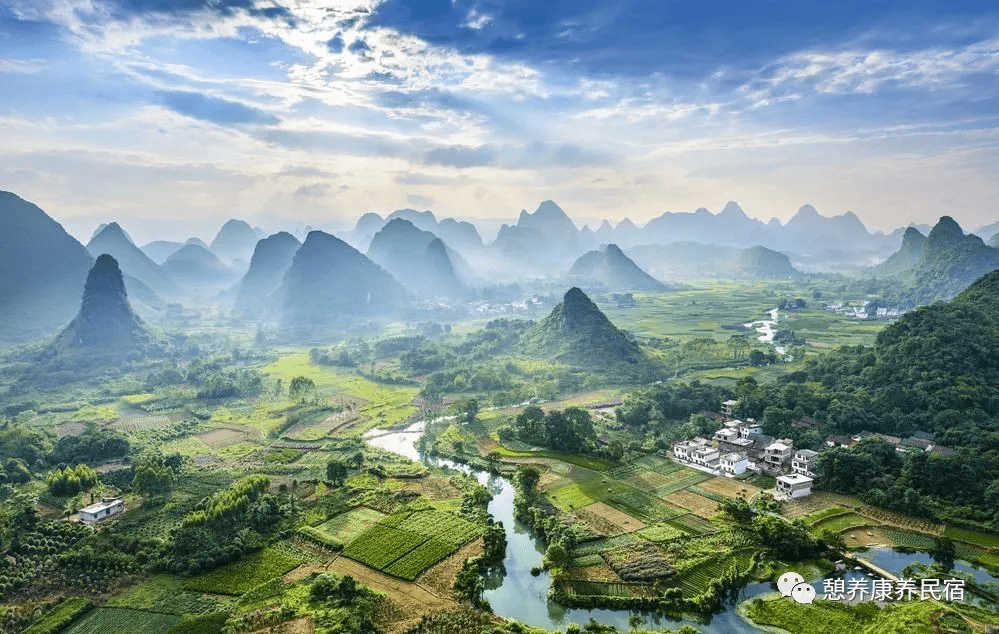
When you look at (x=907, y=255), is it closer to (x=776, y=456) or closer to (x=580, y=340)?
(x=580, y=340)

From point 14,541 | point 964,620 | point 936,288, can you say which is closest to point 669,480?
point 964,620

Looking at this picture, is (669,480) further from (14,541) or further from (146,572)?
(14,541)

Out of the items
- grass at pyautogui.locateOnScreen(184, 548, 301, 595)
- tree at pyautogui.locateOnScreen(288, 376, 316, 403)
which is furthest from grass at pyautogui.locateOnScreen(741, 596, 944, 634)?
tree at pyautogui.locateOnScreen(288, 376, 316, 403)

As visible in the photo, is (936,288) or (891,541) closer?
(891,541)

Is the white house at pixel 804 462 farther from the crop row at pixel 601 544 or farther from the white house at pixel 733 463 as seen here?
the crop row at pixel 601 544

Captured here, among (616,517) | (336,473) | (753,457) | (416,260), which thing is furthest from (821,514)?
(416,260)

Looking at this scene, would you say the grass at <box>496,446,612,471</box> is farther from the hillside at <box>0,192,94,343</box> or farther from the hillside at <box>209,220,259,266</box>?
the hillside at <box>209,220,259,266</box>
